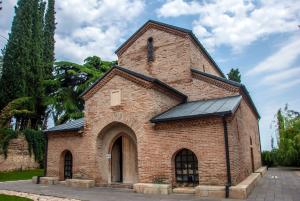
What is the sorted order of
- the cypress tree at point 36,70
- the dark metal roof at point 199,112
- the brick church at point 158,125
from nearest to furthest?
1. the dark metal roof at point 199,112
2. the brick church at point 158,125
3. the cypress tree at point 36,70

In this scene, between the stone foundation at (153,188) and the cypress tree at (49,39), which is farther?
the cypress tree at (49,39)

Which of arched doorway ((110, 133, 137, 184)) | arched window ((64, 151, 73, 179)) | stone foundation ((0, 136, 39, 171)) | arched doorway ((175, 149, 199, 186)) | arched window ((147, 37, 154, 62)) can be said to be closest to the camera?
arched doorway ((175, 149, 199, 186))

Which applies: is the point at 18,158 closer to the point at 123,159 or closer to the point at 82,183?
the point at 82,183

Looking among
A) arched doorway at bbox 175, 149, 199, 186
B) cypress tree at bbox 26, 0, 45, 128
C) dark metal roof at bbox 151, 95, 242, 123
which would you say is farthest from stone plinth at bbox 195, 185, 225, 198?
cypress tree at bbox 26, 0, 45, 128

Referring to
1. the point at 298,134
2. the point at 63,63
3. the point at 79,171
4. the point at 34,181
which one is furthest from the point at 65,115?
the point at 298,134

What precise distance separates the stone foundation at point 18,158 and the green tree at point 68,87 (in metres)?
5.71

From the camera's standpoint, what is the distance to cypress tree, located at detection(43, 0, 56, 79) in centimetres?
3094

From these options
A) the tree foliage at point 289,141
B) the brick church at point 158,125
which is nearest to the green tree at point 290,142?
the tree foliage at point 289,141

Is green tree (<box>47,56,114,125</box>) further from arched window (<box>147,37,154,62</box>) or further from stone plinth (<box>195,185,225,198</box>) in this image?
stone plinth (<box>195,185,225,198</box>)

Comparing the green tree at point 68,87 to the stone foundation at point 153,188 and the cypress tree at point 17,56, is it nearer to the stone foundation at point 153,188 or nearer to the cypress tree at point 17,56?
the cypress tree at point 17,56

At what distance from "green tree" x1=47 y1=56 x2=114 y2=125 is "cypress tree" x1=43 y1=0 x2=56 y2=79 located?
138 cm

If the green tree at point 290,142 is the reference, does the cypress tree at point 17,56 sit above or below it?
above

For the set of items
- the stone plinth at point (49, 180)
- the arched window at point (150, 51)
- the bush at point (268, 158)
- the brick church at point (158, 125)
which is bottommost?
the stone plinth at point (49, 180)

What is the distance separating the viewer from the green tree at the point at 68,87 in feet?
92.2
